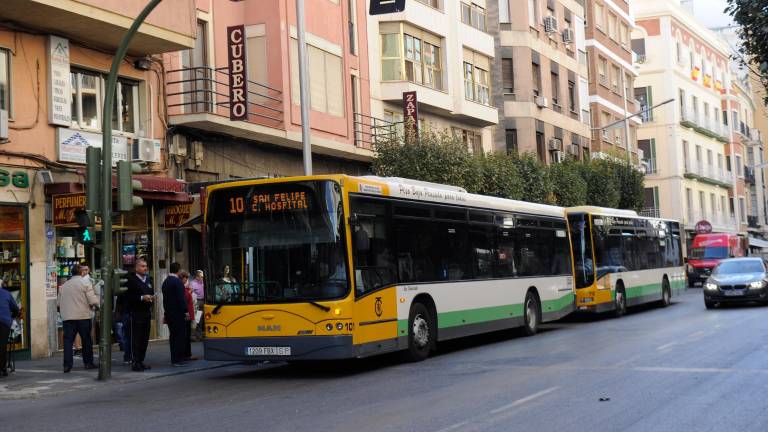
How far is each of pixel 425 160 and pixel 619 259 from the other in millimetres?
6046

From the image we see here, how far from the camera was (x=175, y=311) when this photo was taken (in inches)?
660

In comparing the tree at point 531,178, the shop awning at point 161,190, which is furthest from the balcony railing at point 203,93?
the tree at point 531,178

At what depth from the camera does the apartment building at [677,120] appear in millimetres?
64312

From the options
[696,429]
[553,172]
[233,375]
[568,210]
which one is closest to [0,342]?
[233,375]

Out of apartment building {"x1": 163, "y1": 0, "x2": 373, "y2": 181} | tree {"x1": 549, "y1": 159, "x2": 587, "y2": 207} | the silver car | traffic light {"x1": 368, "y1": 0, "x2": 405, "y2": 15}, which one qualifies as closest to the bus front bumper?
apartment building {"x1": 163, "y1": 0, "x2": 373, "y2": 181}

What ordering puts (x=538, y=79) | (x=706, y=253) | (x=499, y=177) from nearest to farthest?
1. (x=499, y=177)
2. (x=538, y=79)
3. (x=706, y=253)

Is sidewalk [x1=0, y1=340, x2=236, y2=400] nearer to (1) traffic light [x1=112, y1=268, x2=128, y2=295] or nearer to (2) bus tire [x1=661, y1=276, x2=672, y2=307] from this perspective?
(1) traffic light [x1=112, y1=268, x2=128, y2=295]

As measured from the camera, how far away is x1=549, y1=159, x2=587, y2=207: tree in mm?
38781

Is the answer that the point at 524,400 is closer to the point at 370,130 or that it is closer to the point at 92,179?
the point at 92,179

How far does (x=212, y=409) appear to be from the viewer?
11211mm

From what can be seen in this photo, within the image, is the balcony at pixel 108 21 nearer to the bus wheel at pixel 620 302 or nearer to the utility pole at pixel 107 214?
the utility pole at pixel 107 214

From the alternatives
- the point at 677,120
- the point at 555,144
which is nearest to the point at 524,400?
the point at 555,144

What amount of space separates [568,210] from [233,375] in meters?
12.3

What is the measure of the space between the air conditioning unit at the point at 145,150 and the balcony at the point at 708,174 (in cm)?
4999
